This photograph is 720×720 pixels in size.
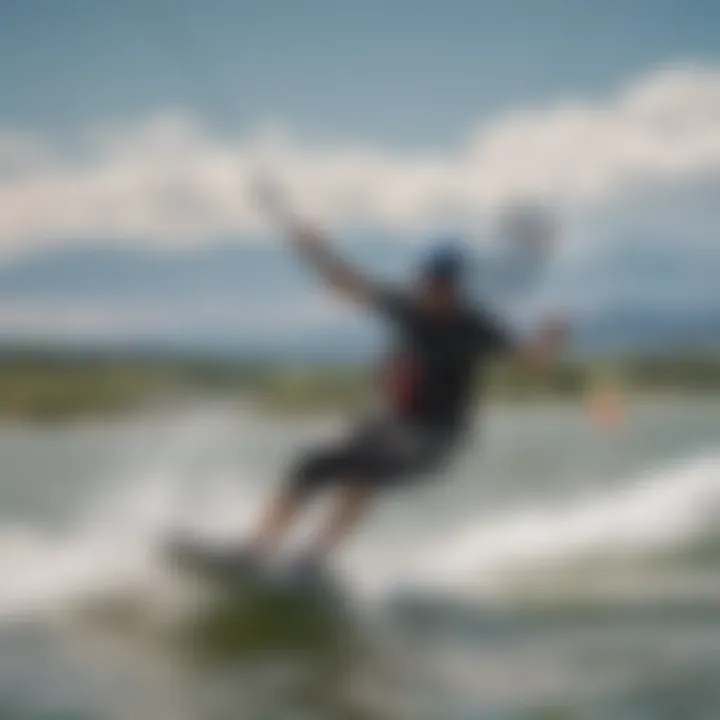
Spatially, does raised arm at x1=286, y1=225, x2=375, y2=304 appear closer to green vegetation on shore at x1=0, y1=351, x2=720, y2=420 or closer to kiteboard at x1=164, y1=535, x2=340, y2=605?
green vegetation on shore at x1=0, y1=351, x2=720, y2=420

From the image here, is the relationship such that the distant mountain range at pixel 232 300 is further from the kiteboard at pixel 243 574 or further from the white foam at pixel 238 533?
the kiteboard at pixel 243 574

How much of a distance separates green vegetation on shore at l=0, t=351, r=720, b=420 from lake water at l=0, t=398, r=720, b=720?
0.02m

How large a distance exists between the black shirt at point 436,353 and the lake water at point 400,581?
2.2 inches

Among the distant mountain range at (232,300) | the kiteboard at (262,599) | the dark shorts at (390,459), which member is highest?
the distant mountain range at (232,300)

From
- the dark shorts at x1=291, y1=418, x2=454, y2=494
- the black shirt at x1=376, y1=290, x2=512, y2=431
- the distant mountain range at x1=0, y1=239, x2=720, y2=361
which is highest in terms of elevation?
the distant mountain range at x1=0, y1=239, x2=720, y2=361

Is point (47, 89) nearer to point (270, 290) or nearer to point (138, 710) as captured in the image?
point (270, 290)

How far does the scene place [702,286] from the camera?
5.51 ft

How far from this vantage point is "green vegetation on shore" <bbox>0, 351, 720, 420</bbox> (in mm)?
1626

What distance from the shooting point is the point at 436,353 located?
5.36 ft

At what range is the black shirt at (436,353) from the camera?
1.63m

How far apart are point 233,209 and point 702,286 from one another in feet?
1.82

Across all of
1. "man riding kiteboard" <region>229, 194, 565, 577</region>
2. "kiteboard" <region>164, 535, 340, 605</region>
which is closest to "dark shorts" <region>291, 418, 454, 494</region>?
"man riding kiteboard" <region>229, 194, 565, 577</region>

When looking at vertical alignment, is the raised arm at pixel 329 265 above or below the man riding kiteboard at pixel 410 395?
above

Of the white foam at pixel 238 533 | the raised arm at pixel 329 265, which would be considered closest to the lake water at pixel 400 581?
the white foam at pixel 238 533
